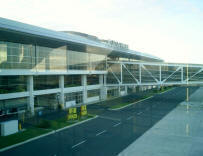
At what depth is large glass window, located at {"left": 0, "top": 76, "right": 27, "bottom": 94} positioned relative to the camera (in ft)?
68.5

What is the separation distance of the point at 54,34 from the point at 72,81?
9.82 metres

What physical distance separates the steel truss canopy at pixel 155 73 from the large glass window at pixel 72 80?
7.28m

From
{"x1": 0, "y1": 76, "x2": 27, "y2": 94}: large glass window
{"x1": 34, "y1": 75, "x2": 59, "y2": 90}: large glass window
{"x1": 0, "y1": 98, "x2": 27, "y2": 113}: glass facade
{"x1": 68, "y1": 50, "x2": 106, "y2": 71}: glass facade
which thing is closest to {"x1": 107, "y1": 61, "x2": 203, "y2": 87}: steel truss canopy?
{"x1": 68, "y1": 50, "x2": 106, "y2": 71}: glass facade

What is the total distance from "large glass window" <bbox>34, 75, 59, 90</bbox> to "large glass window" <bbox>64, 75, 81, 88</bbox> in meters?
1.67

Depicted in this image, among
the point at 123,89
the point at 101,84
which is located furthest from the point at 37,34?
the point at 123,89

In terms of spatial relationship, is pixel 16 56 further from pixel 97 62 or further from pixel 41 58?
pixel 97 62

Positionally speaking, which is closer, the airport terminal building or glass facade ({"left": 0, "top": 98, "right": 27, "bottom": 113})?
the airport terminal building

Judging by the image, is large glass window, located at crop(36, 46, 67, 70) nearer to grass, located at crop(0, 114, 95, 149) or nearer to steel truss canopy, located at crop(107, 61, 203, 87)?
grass, located at crop(0, 114, 95, 149)

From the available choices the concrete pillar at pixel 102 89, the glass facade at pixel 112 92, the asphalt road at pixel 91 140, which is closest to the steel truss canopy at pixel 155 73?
the concrete pillar at pixel 102 89

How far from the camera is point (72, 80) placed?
101 feet

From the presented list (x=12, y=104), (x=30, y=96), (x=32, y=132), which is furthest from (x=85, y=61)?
(x=32, y=132)

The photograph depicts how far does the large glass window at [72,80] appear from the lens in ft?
96.1

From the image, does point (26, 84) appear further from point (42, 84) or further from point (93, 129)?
point (93, 129)

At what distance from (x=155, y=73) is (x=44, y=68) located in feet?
60.6
